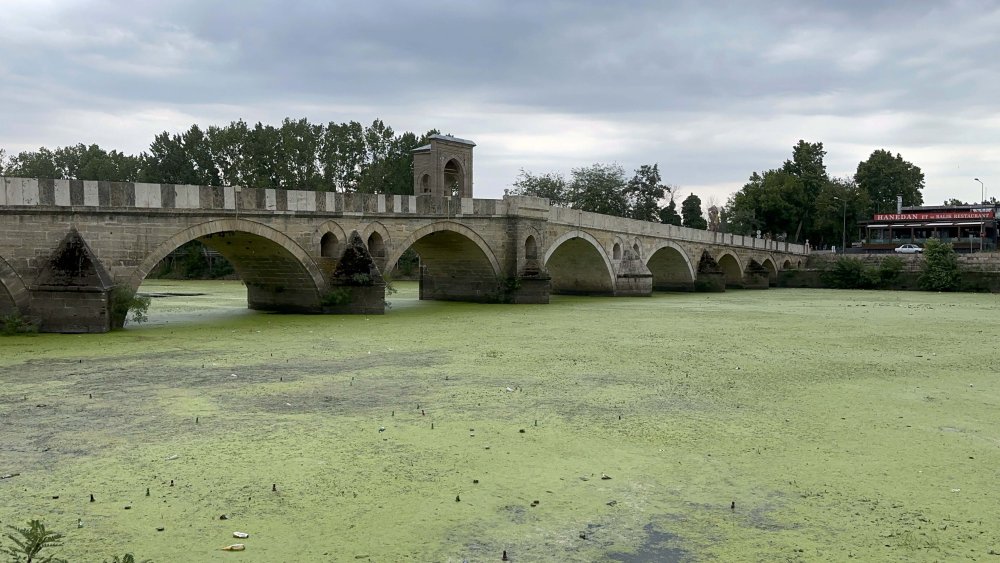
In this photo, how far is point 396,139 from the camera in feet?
174

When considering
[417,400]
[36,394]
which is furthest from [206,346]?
[417,400]

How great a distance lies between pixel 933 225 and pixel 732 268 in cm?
2700

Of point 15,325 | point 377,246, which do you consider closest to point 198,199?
Answer: point 15,325

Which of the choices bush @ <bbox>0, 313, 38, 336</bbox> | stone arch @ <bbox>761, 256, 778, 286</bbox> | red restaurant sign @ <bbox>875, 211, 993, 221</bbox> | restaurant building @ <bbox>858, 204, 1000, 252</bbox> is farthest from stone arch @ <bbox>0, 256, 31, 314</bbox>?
red restaurant sign @ <bbox>875, 211, 993, 221</bbox>

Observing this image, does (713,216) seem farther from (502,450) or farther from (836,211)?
(502,450)

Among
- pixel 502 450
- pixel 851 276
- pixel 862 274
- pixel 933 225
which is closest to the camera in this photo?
pixel 502 450

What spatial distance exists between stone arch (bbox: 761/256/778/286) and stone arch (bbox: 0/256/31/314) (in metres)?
34.9

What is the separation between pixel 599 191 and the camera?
5550 centimetres

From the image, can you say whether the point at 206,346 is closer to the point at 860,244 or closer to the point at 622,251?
the point at 622,251

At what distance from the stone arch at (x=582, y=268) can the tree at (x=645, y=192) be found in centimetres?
2890

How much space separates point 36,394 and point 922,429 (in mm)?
8273

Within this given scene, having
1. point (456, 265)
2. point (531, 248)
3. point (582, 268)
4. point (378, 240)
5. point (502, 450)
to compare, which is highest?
point (378, 240)

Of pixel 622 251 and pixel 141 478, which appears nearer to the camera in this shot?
pixel 141 478

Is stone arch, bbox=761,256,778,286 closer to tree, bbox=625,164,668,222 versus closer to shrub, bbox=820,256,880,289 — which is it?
shrub, bbox=820,256,880,289
